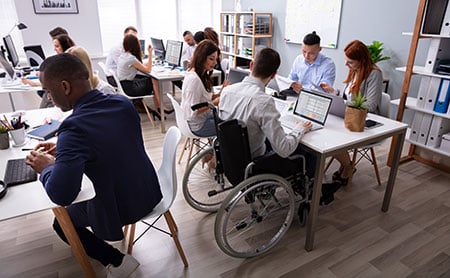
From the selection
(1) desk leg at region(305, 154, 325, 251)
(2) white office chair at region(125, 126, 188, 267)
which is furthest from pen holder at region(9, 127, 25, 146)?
(1) desk leg at region(305, 154, 325, 251)

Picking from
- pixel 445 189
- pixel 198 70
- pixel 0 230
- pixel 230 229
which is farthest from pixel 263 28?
pixel 0 230

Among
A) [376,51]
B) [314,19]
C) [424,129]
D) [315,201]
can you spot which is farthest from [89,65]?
[314,19]

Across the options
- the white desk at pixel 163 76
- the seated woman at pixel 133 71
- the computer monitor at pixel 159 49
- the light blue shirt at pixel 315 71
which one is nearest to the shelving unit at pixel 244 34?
the computer monitor at pixel 159 49

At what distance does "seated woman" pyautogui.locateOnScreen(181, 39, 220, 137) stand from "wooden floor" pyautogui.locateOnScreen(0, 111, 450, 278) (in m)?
0.66

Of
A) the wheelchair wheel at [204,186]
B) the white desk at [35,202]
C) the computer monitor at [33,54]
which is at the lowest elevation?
the wheelchair wheel at [204,186]

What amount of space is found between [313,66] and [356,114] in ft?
4.72

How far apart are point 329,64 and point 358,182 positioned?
1225mm

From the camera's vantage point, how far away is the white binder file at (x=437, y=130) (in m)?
2.85

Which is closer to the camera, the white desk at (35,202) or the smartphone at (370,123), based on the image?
the white desk at (35,202)

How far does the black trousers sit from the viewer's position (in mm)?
1578

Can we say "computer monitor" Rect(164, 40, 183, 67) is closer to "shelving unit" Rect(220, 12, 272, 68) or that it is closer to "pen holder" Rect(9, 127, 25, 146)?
"shelving unit" Rect(220, 12, 272, 68)

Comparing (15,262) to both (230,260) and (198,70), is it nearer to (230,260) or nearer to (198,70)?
(230,260)

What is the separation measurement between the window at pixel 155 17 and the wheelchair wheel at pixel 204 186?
13.0ft

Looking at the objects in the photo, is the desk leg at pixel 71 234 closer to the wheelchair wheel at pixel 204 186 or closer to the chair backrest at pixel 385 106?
the wheelchair wheel at pixel 204 186
